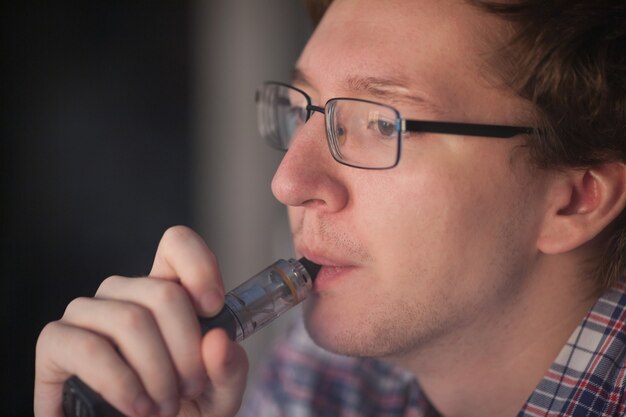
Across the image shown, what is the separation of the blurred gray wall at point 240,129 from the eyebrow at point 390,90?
111cm

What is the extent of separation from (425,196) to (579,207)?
317 millimetres

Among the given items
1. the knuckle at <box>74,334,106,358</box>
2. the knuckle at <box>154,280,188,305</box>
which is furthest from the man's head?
the knuckle at <box>74,334,106,358</box>

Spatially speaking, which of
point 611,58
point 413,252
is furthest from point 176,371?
point 611,58

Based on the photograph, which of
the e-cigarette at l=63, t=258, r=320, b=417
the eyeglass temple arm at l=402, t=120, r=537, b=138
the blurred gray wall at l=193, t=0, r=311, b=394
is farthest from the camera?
the blurred gray wall at l=193, t=0, r=311, b=394

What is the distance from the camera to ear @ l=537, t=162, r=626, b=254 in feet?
4.03

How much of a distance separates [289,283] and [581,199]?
566mm

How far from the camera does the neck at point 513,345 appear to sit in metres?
1.28

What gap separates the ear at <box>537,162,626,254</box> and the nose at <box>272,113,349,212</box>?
1.26 feet

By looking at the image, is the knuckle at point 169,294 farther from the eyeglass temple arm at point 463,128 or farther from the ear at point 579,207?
the ear at point 579,207

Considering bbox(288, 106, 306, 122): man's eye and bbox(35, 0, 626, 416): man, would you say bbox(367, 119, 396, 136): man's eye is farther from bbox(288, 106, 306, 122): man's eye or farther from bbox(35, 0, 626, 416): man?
bbox(288, 106, 306, 122): man's eye

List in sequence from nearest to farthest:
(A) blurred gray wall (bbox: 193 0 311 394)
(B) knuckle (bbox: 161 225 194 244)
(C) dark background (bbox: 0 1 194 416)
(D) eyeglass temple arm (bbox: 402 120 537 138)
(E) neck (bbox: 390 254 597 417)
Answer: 1. (B) knuckle (bbox: 161 225 194 244)
2. (D) eyeglass temple arm (bbox: 402 120 537 138)
3. (E) neck (bbox: 390 254 597 417)
4. (C) dark background (bbox: 0 1 194 416)
5. (A) blurred gray wall (bbox: 193 0 311 394)

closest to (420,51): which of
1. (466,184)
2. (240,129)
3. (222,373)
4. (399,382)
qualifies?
(466,184)

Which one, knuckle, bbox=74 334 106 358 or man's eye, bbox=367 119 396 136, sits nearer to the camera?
knuckle, bbox=74 334 106 358

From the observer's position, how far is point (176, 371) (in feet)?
3.06
